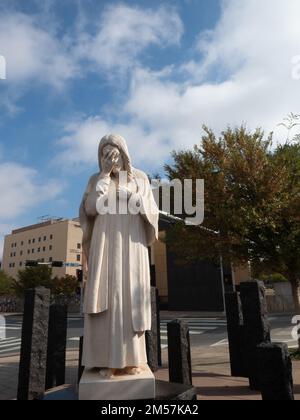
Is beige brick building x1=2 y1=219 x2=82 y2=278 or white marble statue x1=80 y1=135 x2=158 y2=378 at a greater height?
beige brick building x1=2 y1=219 x2=82 y2=278

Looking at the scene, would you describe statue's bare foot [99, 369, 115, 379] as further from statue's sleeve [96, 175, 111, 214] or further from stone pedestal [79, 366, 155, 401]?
statue's sleeve [96, 175, 111, 214]

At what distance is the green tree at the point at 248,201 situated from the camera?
30.5 feet

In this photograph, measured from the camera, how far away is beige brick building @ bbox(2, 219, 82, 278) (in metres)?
62.0

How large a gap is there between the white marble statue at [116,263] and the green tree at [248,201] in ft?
18.4

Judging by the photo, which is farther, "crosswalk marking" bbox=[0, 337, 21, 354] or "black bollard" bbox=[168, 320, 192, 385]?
"crosswalk marking" bbox=[0, 337, 21, 354]

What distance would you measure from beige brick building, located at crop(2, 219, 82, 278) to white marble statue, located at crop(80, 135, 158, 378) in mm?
54189

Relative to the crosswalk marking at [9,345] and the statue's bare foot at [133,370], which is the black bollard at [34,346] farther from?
the crosswalk marking at [9,345]

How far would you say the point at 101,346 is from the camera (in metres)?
3.50

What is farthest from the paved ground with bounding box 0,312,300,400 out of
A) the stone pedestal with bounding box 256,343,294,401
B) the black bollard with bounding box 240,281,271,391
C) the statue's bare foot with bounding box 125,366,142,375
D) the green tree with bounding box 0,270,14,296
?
the green tree with bounding box 0,270,14,296

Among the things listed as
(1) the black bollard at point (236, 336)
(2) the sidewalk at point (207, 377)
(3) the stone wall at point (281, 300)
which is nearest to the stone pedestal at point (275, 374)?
(2) the sidewalk at point (207, 377)

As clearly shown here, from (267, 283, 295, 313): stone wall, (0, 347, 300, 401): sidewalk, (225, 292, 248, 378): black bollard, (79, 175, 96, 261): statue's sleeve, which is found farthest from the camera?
(267, 283, 295, 313): stone wall

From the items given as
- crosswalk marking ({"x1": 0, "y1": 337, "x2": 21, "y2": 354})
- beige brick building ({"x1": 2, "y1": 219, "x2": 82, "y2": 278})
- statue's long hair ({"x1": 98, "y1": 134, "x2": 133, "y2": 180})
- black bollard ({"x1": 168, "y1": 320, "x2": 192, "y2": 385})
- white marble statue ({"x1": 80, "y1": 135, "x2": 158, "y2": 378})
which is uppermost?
beige brick building ({"x1": 2, "y1": 219, "x2": 82, "y2": 278})
